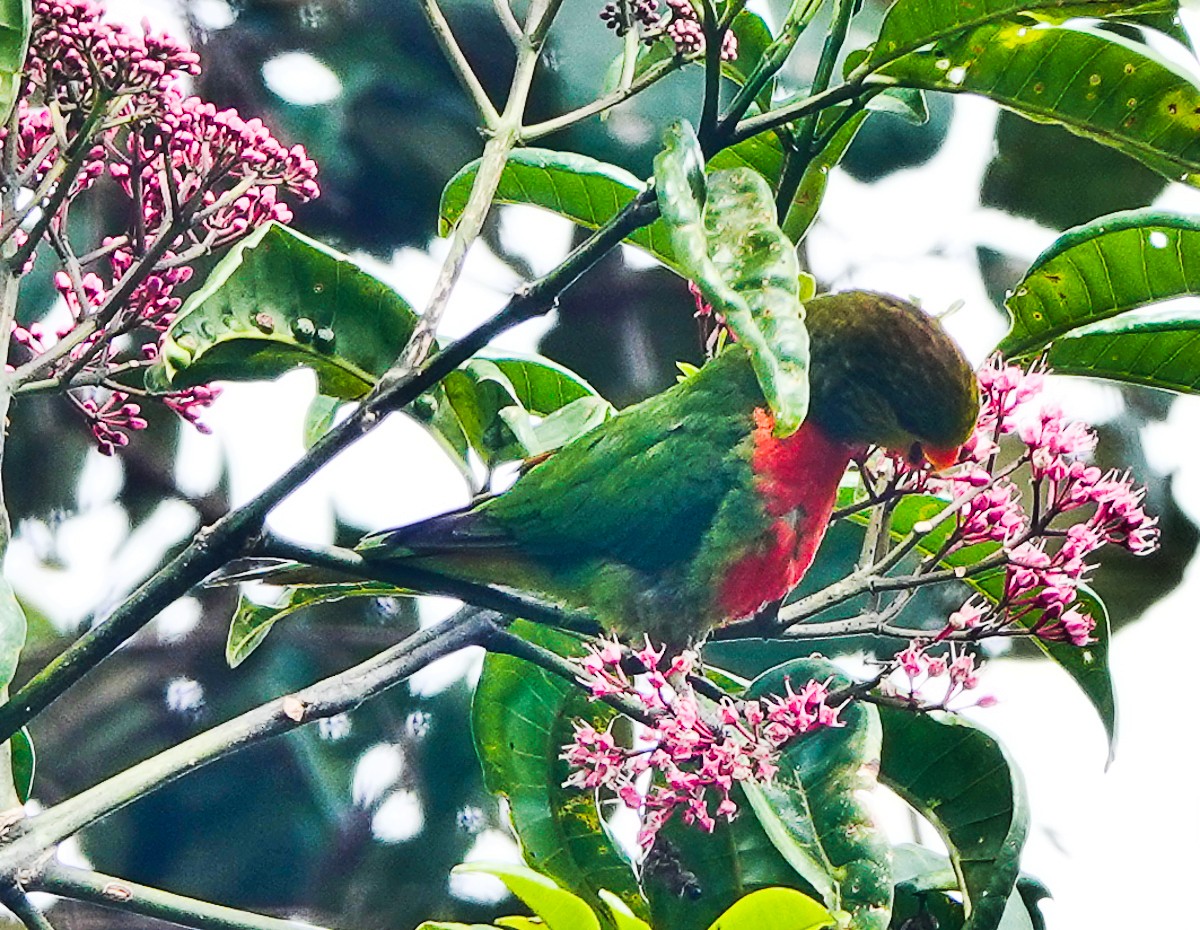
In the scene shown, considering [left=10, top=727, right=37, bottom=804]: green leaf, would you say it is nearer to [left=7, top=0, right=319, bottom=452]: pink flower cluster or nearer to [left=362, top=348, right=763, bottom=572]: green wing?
[left=7, top=0, right=319, bottom=452]: pink flower cluster

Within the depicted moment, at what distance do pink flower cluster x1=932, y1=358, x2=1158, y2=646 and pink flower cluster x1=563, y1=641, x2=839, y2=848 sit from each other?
8cm

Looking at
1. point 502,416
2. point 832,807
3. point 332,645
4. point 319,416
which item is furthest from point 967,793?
point 332,645

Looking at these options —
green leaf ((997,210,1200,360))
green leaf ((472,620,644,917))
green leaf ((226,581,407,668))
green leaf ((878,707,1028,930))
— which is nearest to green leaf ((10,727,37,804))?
green leaf ((226,581,407,668))

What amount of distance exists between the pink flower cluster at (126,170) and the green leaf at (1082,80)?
1.05 feet

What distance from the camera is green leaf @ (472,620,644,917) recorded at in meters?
0.72

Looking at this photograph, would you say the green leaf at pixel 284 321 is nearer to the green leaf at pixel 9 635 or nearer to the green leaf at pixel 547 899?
the green leaf at pixel 9 635

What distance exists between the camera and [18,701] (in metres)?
0.52

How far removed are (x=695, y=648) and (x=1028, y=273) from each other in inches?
10.6

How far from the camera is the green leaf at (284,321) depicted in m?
0.57

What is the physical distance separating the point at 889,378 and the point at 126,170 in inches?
16.1

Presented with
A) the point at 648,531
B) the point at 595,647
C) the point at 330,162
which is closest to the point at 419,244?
the point at 330,162

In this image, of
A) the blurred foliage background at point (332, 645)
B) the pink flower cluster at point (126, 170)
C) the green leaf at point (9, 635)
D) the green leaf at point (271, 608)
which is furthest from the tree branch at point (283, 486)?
the blurred foliage background at point (332, 645)

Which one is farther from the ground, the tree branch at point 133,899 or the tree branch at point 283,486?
the tree branch at point 283,486

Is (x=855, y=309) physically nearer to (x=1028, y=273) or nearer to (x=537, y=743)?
(x=1028, y=273)
